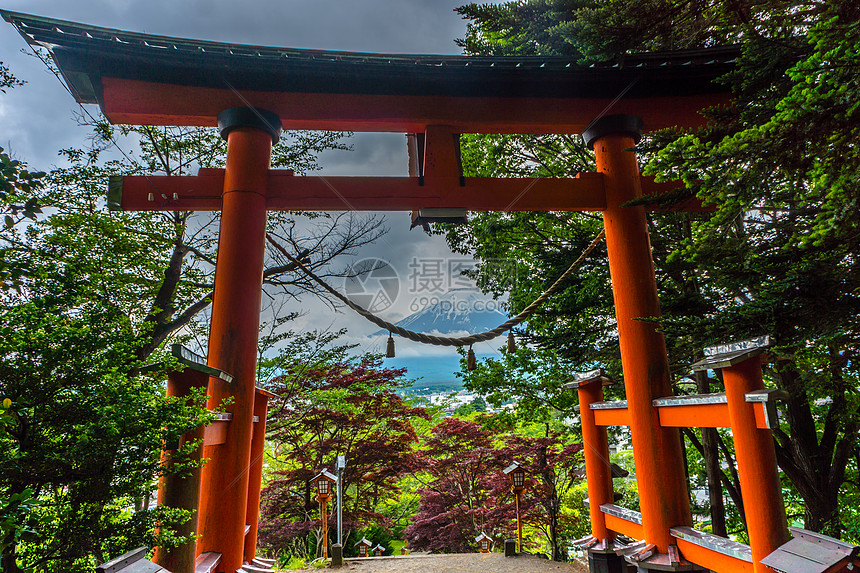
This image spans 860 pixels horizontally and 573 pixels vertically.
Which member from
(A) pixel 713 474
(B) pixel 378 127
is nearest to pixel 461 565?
(A) pixel 713 474

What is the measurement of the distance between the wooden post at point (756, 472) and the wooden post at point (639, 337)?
74cm

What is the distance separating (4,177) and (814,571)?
3114 millimetres

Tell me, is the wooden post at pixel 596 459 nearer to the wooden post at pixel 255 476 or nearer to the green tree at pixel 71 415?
the wooden post at pixel 255 476

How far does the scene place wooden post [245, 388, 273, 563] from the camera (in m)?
3.11

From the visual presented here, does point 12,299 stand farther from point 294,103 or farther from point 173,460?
point 294,103

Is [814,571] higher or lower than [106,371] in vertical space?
lower

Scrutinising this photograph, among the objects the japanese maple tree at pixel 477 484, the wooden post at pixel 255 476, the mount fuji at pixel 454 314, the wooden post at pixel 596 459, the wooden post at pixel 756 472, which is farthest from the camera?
the japanese maple tree at pixel 477 484

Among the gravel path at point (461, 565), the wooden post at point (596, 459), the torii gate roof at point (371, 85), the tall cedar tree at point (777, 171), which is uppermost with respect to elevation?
the torii gate roof at point (371, 85)

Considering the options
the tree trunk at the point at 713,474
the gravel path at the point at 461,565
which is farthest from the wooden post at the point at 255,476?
the tree trunk at the point at 713,474

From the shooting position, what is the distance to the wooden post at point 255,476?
311 cm

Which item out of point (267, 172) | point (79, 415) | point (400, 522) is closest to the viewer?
point (79, 415)

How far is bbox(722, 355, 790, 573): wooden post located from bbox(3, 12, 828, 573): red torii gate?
78cm

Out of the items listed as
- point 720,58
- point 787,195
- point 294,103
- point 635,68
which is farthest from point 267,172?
point 720,58

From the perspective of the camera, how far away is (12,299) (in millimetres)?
1921
